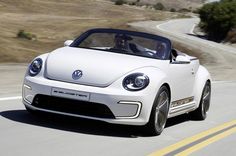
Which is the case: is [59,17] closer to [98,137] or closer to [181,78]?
[181,78]

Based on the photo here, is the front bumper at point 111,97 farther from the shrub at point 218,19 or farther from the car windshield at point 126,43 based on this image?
the shrub at point 218,19

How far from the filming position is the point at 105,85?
26.8 feet

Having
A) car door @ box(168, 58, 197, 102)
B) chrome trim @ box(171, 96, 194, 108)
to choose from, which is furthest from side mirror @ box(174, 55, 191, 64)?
chrome trim @ box(171, 96, 194, 108)

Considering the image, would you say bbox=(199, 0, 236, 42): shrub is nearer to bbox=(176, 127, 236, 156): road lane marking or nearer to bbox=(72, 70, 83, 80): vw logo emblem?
bbox=(176, 127, 236, 156): road lane marking

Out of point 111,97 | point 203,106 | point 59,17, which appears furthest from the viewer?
point 59,17

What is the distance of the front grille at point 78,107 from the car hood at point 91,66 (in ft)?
0.81

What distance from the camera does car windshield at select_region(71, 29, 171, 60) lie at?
370 inches

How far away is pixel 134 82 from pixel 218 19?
7202 cm

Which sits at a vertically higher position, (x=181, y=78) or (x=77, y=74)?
(x=77, y=74)

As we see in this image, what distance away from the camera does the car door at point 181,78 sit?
9234 mm

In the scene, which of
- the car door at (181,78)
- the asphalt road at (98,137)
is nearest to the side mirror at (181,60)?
the car door at (181,78)

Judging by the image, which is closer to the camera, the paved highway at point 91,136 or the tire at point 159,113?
the paved highway at point 91,136

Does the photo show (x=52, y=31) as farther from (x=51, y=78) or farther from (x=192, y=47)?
(x=51, y=78)

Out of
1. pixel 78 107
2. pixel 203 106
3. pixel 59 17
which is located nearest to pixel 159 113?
pixel 78 107
